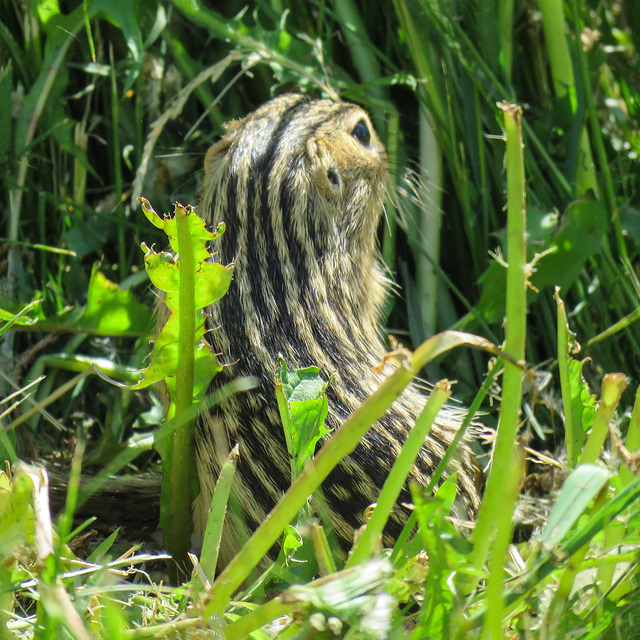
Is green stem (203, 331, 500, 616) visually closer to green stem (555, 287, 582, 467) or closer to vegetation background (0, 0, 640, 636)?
green stem (555, 287, 582, 467)

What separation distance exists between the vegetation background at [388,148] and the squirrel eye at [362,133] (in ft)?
0.41

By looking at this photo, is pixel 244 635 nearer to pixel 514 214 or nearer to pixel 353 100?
pixel 514 214

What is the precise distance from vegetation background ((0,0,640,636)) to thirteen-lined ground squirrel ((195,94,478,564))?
217mm

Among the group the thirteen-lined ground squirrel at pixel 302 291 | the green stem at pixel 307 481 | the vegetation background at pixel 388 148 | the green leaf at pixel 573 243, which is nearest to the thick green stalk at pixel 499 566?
the green stem at pixel 307 481

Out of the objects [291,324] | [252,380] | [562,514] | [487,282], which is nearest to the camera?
[562,514]

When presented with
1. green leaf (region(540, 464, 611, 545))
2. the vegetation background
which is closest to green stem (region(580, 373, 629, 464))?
green leaf (region(540, 464, 611, 545))

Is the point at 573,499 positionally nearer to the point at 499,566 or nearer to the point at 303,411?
the point at 499,566

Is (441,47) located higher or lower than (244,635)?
higher

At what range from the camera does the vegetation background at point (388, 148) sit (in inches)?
104

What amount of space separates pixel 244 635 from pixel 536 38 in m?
2.61

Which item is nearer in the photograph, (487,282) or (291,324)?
(291,324)

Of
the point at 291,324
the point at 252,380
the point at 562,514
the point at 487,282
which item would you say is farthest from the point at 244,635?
the point at 487,282

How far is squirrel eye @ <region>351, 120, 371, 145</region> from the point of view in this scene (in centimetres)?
288

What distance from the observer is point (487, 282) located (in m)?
2.66
